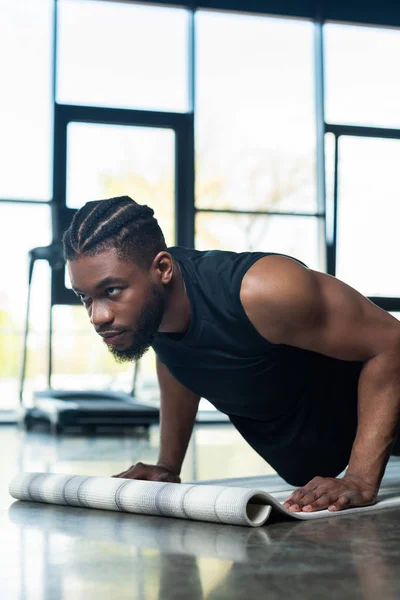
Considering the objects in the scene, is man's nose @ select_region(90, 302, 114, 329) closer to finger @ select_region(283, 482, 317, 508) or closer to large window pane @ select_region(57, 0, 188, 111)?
finger @ select_region(283, 482, 317, 508)

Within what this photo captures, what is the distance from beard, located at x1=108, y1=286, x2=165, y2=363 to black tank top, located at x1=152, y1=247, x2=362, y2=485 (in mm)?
76

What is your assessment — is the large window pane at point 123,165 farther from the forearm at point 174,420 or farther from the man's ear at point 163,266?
the man's ear at point 163,266

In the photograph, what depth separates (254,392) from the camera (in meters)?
1.80

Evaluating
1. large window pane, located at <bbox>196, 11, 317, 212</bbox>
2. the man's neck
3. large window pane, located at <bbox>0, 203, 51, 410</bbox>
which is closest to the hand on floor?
the man's neck

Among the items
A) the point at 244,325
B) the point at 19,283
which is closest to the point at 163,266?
the point at 244,325

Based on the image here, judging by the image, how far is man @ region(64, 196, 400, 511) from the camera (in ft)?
5.28

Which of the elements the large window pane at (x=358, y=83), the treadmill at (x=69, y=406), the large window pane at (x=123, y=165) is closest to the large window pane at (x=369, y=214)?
the large window pane at (x=358, y=83)

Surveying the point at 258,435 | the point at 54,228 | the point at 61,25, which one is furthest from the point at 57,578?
the point at 61,25

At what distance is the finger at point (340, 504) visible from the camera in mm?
1609

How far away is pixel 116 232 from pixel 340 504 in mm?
633

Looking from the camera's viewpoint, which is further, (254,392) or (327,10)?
(327,10)

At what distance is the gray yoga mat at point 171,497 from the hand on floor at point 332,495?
0.06 feet

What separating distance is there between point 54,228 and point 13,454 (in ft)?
8.12

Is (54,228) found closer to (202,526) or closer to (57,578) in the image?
(202,526)
